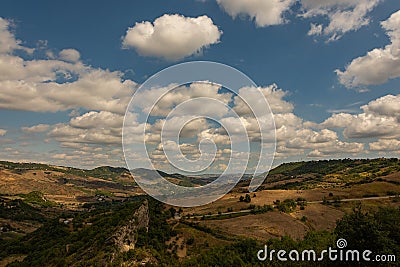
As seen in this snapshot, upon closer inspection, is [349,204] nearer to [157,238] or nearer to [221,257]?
[157,238]

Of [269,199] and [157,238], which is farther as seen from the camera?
[269,199]

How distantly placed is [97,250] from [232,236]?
143 feet

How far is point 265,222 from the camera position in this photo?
10812 cm

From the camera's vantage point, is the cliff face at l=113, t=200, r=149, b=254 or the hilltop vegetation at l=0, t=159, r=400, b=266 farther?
the cliff face at l=113, t=200, r=149, b=254

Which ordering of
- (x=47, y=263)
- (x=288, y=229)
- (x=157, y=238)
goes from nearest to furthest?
(x=47, y=263) → (x=157, y=238) → (x=288, y=229)

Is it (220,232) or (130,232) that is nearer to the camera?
(130,232)

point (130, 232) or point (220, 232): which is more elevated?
point (130, 232)

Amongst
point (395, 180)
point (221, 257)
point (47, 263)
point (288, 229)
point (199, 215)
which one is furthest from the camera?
point (395, 180)

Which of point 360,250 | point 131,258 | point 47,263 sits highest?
point 360,250

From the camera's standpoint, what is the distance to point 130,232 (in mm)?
81000

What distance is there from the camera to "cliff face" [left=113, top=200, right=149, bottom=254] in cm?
7222

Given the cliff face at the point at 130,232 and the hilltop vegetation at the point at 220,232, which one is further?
the cliff face at the point at 130,232

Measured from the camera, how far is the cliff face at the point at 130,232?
72219mm

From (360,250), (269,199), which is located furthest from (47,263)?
(269,199)
